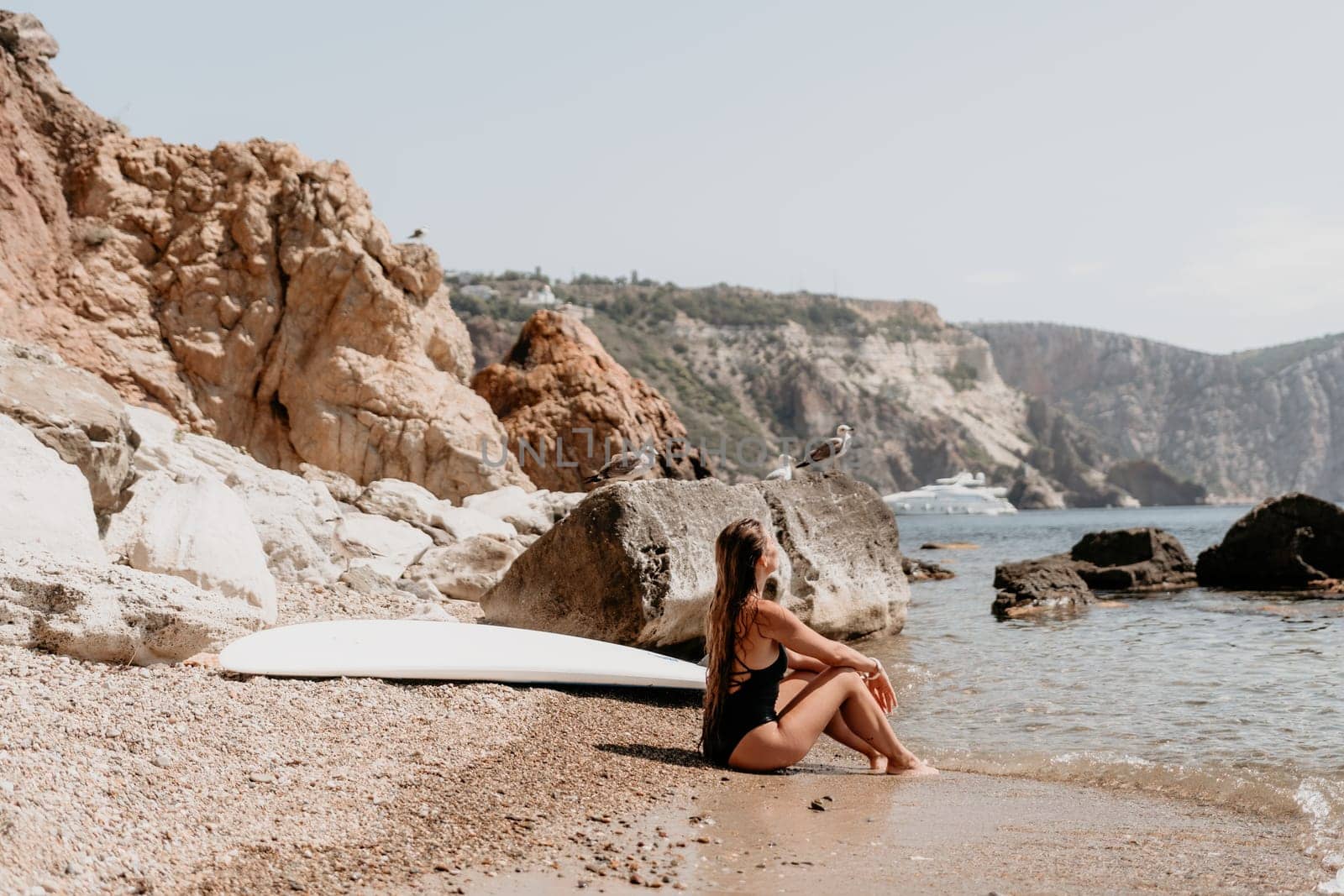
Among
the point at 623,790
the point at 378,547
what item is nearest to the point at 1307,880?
the point at 623,790

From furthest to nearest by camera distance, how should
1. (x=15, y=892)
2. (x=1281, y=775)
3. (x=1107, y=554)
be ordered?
(x=1107, y=554)
(x=1281, y=775)
(x=15, y=892)

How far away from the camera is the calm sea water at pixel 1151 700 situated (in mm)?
6191

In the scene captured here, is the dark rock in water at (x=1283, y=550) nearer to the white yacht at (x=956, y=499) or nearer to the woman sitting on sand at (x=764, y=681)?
the woman sitting on sand at (x=764, y=681)

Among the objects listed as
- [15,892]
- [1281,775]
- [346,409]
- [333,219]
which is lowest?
[1281,775]

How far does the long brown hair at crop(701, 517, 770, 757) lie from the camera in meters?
5.64

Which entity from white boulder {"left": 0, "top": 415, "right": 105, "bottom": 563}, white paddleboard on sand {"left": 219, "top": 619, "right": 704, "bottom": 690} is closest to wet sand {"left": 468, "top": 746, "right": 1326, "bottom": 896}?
white paddleboard on sand {"left": 219, "top": 619, "right": 704, "bottom": 690}

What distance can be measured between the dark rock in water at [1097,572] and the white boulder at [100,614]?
463 inches

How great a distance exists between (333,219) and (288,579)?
10563 mm

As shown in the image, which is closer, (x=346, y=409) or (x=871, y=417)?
(x=346, y=409)

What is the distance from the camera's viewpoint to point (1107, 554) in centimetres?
2075

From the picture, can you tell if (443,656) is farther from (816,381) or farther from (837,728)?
(816,381)

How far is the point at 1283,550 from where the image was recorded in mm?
18906

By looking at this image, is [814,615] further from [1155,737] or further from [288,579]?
[288,579]

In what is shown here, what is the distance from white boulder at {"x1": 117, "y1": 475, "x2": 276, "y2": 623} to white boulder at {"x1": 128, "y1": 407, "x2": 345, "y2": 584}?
1.56 feet
